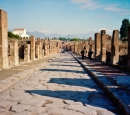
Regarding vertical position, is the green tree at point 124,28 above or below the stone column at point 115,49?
above

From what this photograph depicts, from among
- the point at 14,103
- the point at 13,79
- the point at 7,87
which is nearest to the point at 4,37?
the point at 13,79

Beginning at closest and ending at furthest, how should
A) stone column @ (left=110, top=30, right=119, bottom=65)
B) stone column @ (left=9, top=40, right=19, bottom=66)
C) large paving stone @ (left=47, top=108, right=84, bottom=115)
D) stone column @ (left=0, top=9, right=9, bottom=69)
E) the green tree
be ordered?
Result: 1. large paving stone @ (left=47, top=108, right=84, bottom=115)
2. stone column @ (left=0, top=9, right=9, bottom=69)
3. stone column @ (left=9, top=40, right=19, bottom=66)
4. stone column @ (left=110, top=30, right=119, bottom=65)
5. the green tree

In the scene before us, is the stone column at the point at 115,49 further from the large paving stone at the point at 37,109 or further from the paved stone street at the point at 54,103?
the large paving stone at the point at 37,109

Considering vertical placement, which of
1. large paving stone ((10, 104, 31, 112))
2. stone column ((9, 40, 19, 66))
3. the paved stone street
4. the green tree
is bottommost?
the paved stone street

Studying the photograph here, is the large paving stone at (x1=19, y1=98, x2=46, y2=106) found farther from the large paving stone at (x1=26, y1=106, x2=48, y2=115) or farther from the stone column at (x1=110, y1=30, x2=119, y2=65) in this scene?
the stone column at (x1=110, y1=30, x2=119, y2=65)

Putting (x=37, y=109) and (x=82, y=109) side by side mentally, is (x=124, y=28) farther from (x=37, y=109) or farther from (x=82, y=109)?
(x=37, y=109)

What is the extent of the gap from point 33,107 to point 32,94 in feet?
3.66

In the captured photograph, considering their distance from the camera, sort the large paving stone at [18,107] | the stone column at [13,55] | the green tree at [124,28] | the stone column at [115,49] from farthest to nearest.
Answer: the green tree at [124,28]
the stone column at [115,49]
the stone column at [13,55]
the large paving stone at [18,107]

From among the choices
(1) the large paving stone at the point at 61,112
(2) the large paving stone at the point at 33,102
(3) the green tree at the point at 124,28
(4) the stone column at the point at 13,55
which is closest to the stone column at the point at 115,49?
(4) the stone column at the point at 13,55


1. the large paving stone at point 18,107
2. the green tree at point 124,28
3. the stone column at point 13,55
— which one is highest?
the green tree at point 124,28

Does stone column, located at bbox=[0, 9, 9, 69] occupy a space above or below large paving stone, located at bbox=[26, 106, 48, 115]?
above

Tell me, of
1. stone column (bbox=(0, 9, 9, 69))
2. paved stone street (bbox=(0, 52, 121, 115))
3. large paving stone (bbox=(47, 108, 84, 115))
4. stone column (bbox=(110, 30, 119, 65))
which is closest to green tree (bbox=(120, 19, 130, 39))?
stone column (bbox=(110, 30, 119, 65))

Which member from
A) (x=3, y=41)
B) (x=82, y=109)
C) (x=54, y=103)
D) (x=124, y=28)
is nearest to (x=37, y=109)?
(x=54, y=103)

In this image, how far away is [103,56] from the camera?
18.4 metres
